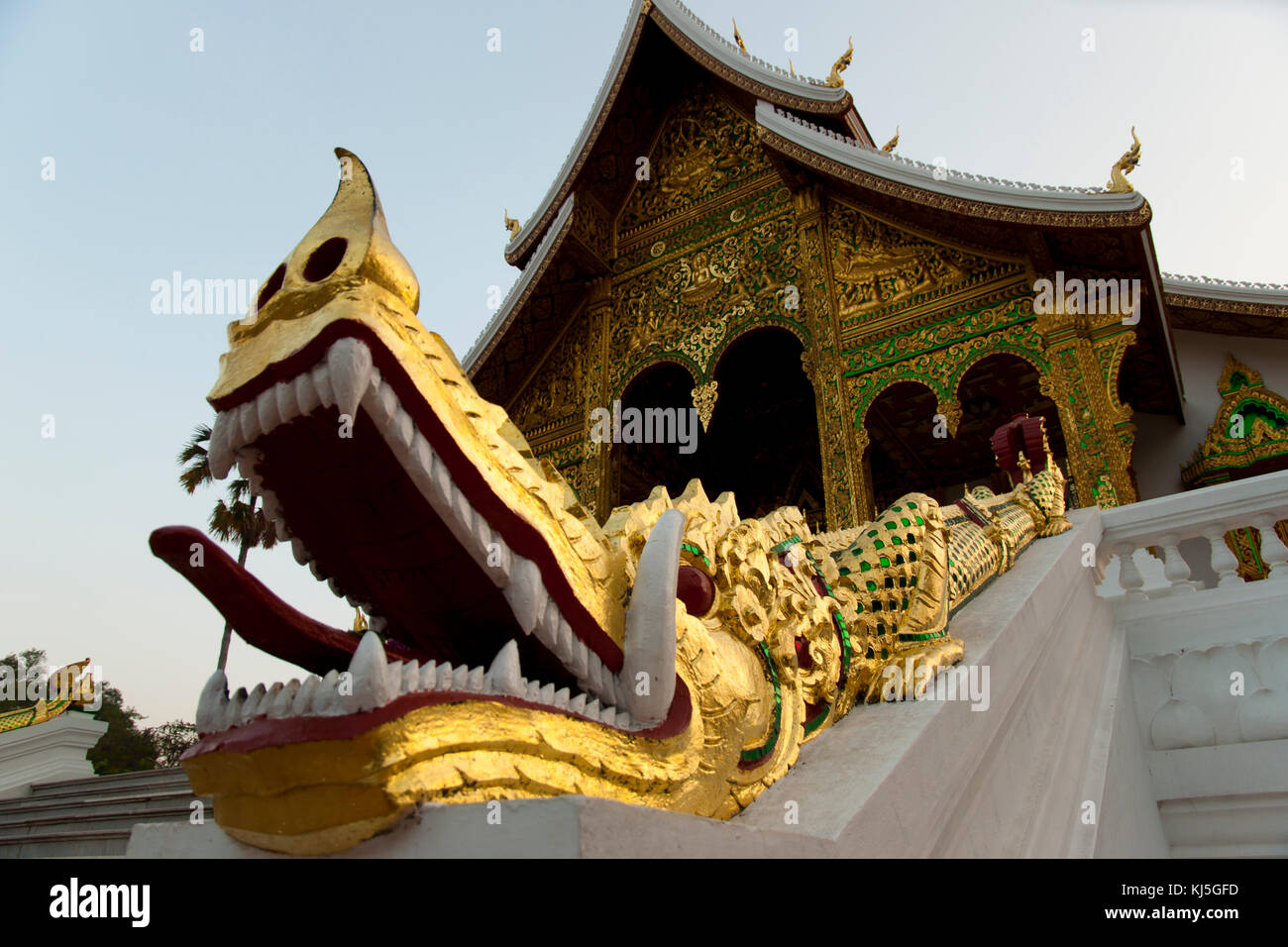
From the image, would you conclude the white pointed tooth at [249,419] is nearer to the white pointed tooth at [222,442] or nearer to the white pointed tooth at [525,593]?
the white pointed tooth at [222,442]

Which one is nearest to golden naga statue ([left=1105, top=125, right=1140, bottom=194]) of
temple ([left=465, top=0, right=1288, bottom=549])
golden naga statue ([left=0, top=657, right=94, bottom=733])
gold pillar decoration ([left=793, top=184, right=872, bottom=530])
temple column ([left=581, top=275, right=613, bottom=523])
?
temple ([left=465, top=0, right=1288, bottom=549])

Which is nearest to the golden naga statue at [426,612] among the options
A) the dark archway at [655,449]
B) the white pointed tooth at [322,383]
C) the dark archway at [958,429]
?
the white pointed tooth at [322,383]

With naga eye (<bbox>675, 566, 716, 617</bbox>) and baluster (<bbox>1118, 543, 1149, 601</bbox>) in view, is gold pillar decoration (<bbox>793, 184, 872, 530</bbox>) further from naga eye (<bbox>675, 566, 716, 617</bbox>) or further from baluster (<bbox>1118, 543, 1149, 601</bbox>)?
naga eye (<bbox>675, 566, 716, 617</bbox>)

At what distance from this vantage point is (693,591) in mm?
1128

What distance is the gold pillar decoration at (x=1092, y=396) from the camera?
526cm

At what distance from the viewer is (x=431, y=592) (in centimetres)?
91

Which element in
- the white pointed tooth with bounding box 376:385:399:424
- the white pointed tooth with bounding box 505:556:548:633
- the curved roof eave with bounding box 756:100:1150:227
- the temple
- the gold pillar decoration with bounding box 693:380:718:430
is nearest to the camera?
the white pointed tooth with bounding box 376:385:399:424

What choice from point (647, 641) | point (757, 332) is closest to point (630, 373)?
point (757, 332)

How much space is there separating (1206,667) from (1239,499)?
75 centimetres

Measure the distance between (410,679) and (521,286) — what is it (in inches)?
291

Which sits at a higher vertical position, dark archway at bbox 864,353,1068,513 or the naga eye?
dark archway at bbox 864,353,1068,513

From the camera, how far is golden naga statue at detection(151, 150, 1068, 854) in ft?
2.22

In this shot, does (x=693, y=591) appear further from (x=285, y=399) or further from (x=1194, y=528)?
(x=1194, y=528)

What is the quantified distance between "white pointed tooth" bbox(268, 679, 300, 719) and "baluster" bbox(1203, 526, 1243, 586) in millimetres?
2967
